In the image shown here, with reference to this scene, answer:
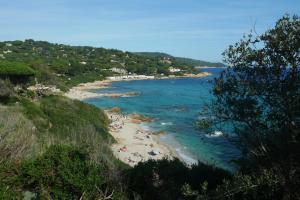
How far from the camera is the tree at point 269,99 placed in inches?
426

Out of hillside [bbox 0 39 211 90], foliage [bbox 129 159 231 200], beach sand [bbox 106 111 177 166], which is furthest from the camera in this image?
hillside [bbox 0 39 211 90]

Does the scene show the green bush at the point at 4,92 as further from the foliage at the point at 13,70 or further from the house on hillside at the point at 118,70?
the house on hillside at the point at 118,70

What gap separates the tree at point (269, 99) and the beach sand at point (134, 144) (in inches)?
778

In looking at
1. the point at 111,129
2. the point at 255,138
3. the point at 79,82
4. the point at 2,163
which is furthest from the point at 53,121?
the point at 79,82

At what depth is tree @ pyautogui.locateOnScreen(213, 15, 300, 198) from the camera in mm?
10820

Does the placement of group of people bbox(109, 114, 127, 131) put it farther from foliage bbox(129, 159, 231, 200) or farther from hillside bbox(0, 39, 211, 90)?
foliage bbox(129, 159, 231, 200)

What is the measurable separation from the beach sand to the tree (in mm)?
19764

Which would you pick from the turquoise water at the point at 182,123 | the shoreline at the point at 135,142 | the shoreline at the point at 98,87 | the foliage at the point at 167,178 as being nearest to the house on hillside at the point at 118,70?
the shoreline at the point at 98,87

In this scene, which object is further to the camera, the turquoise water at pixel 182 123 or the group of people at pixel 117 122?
the group of people at pixel 117 122

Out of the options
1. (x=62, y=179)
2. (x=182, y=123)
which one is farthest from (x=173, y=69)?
(x=62, y=179)

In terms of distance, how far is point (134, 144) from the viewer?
4431cm

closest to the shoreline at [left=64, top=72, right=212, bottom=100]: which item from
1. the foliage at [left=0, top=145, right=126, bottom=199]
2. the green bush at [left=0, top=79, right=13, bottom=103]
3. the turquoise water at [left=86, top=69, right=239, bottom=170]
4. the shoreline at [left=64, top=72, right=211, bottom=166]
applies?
the turquoise water at [left=86, top=69, right=239, bottom=170]

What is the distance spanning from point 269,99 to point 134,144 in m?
33.7

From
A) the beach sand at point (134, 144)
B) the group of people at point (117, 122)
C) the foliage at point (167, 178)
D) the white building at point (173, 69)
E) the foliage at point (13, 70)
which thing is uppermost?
the foliage at point (167, 178)
